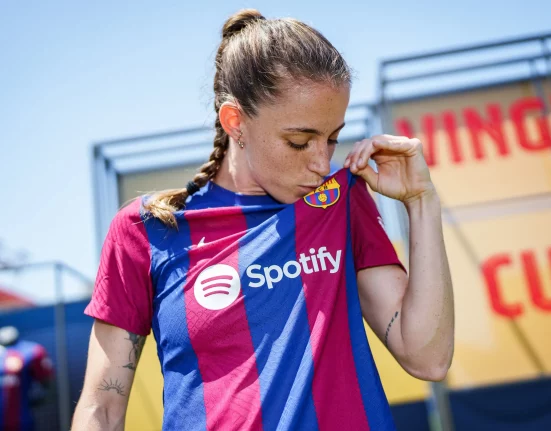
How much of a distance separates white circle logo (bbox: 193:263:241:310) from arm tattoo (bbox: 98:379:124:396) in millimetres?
261

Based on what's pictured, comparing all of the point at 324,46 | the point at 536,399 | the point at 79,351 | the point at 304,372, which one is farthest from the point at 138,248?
the point at 79,351

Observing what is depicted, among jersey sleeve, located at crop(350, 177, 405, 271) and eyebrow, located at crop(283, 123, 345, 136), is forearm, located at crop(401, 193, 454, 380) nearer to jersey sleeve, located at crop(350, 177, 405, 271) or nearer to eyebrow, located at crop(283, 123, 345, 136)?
jersey sleeve, located at crop(350, 177, 405, 271)

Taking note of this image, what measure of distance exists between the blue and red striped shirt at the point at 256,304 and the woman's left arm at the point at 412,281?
53mm

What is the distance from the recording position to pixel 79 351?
5500mm

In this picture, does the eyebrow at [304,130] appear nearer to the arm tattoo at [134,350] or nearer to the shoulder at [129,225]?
the shoulder at [129,225]

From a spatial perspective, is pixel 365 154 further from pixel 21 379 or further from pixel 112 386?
pixel 21 379

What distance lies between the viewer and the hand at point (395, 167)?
136 cm

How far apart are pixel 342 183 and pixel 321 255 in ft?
0.69

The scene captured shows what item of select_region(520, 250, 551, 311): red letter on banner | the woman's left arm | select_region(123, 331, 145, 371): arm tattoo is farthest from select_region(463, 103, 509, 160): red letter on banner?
select_region(123, 331, 145, 371): arm tattoo

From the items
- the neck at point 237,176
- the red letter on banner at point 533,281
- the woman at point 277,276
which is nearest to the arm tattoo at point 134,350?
the woman at point 277,276

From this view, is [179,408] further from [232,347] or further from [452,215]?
[452,215]

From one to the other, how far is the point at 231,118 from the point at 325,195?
31 cm

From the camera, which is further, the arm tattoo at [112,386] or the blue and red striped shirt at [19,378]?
the blue and red striped shirt at [19,378]

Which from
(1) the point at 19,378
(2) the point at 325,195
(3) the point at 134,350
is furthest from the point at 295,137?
(1) the point at 19,378
